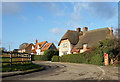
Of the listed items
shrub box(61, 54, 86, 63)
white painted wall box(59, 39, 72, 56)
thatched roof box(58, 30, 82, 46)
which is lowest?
shrub box(61, 54, 86, 63)

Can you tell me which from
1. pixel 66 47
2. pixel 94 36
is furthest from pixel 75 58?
pixel 66 47

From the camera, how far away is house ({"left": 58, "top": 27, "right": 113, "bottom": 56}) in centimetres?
3645

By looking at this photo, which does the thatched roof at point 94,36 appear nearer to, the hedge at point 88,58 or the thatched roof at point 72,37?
the thatched roof at point 72,37

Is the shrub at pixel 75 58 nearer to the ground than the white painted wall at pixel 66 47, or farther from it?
nearer to the ground

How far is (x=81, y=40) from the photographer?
3944 cm

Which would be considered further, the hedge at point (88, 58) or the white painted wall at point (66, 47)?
the white painted wall at point (66, 47)

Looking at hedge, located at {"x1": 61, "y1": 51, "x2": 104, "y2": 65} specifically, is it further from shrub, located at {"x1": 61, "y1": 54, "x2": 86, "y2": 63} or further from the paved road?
the paved road

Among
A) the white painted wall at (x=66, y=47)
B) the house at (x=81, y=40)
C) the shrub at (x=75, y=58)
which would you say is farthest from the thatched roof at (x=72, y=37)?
the shrub at (x=75, y=58)

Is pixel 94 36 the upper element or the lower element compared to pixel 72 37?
lower

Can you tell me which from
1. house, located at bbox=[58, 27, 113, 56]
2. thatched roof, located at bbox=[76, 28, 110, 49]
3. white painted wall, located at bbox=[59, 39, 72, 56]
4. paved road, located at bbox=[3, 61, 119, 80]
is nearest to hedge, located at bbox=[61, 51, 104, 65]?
house, located at bbox=[58, 27, 113, 56]

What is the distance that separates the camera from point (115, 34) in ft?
70.8

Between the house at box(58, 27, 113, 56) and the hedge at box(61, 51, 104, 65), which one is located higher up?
the house at box(58, 27, 113, 56)

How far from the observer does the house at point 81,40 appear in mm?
36453

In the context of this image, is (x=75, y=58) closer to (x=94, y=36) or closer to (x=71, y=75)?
(x=94, y=36)
